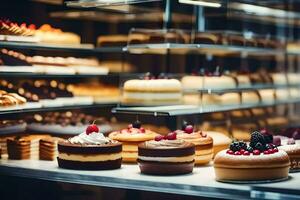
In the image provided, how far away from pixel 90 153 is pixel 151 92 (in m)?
1.19

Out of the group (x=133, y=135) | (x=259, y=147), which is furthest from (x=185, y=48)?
(x=259, y=147)

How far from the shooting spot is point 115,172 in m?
4.41

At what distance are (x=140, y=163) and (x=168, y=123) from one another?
2.13 metres

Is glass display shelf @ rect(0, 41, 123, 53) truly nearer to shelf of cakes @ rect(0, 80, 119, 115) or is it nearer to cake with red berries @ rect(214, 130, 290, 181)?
shelf of cakes @ rect(0, 80, 119, 115)

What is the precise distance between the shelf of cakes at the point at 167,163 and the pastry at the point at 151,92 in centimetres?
57

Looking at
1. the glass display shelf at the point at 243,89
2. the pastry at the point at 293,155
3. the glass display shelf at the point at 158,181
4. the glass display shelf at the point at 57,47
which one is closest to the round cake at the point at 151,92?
the glass display shelf at the point at 243,89

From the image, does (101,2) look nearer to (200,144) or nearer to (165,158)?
(200,144)

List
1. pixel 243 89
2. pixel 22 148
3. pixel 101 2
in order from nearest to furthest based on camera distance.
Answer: pixel 22 148
pixel 101 2
pixel 243 89

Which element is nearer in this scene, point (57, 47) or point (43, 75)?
point (43, 75)

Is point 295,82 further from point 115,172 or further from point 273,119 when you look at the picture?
point 115,172

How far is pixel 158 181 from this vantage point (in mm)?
4070

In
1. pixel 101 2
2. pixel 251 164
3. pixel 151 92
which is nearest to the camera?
pixel 251 164

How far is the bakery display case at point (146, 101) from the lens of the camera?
420 cm

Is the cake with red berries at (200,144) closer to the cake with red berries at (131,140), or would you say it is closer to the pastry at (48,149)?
the cake with red berries at (131,140)
